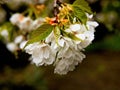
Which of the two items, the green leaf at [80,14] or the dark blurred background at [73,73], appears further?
the dark blurred background at [73,73]

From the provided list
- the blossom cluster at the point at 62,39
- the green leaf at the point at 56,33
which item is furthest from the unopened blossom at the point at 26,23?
the green leaf at the point at 56,33

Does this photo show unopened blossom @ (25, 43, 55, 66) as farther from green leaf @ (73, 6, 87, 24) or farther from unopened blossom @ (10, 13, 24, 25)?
unopened blossom @ (10, 13, 24, 25)

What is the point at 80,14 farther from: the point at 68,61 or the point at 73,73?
the point at 73,73

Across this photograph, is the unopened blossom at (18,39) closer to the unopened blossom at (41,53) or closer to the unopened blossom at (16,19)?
the unopened blossom at (16,19)

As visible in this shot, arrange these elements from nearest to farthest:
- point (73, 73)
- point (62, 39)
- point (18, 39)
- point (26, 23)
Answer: point (62, 39) < point (26, 23) < point (18, 39) < point (73, 73)

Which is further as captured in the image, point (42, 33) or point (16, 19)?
point (16, 19)

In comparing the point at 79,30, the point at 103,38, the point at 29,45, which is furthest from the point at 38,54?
the point at 103,38

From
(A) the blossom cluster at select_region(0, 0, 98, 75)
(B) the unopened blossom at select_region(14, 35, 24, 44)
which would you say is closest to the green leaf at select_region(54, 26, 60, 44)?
(A) the blossom cluster at select_region(0, 0, 98, 75)

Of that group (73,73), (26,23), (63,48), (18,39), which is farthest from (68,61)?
(73,73)

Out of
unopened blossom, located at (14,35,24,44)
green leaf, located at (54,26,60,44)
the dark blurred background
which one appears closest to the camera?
green leaf, located at (54,26,60,44)
